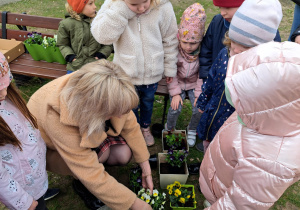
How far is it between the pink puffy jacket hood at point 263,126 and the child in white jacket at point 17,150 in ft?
4.05

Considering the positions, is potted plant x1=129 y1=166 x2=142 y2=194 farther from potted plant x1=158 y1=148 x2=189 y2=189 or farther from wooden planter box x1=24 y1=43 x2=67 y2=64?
wooden planter box x1=24 y1=43 x2=67 y2=64

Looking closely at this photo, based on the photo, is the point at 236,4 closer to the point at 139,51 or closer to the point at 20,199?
the point at 139,51

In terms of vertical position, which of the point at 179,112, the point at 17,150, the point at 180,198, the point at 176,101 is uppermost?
the point at 17,150

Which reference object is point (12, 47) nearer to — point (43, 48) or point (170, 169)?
point (43, 48)

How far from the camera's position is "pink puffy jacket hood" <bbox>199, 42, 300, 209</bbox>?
100 cm

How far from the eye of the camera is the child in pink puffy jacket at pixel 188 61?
2176 millimetres

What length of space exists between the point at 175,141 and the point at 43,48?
213cm

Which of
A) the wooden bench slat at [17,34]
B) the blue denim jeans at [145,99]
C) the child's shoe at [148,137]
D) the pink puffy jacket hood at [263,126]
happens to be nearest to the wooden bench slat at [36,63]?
the wooden bench slat at [17,34]

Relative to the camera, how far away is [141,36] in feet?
6.94

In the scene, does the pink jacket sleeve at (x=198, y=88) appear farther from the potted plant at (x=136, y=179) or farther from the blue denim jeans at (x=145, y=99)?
the potted plant at (x=136, y=179)

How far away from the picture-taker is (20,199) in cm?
146

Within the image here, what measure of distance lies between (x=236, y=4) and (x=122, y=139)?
153 centimetres

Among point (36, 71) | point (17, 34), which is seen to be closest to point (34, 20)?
point (17, 34)

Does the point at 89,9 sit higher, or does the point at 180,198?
the point at 89,9
